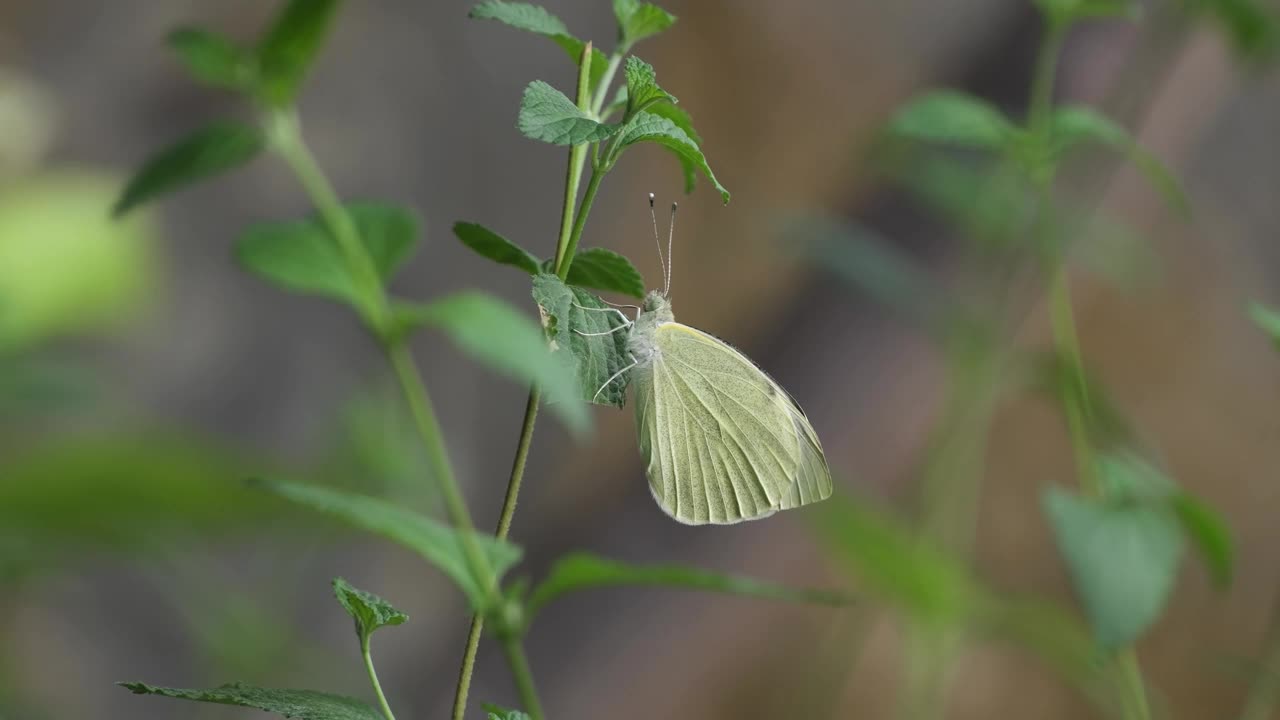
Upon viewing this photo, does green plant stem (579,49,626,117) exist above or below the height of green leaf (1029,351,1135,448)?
above

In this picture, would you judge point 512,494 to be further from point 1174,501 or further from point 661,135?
point 1174,501

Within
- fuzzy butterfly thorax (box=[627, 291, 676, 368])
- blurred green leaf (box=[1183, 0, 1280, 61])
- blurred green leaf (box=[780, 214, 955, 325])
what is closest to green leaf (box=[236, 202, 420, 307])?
fuzzy butterfly thorax (box=[627, 291, 676, 368])

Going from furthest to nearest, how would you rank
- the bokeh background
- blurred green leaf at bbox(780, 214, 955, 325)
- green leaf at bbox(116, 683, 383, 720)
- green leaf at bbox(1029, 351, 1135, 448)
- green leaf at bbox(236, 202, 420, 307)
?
1. the bokeh background
2. blurred green leaf at bbox(780, 214, 955, 325)
3. green leaf at bbox(1029, 351, 1135, 448)
4. green leaf at bbox(236, 202, 420, 307)
5. green leaf at bbox(116, 683, 383, 720)

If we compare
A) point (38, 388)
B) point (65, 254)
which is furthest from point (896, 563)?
point (65, 254)

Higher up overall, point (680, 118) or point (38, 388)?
point (680, 118)

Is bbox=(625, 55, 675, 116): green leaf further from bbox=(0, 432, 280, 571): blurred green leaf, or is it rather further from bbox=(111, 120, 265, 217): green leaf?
bbox=(0, 432, 280, 571): blurred green leaf

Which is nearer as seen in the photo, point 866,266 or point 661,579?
point 661,579

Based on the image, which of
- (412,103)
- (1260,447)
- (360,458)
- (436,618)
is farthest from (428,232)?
(1260,447)
